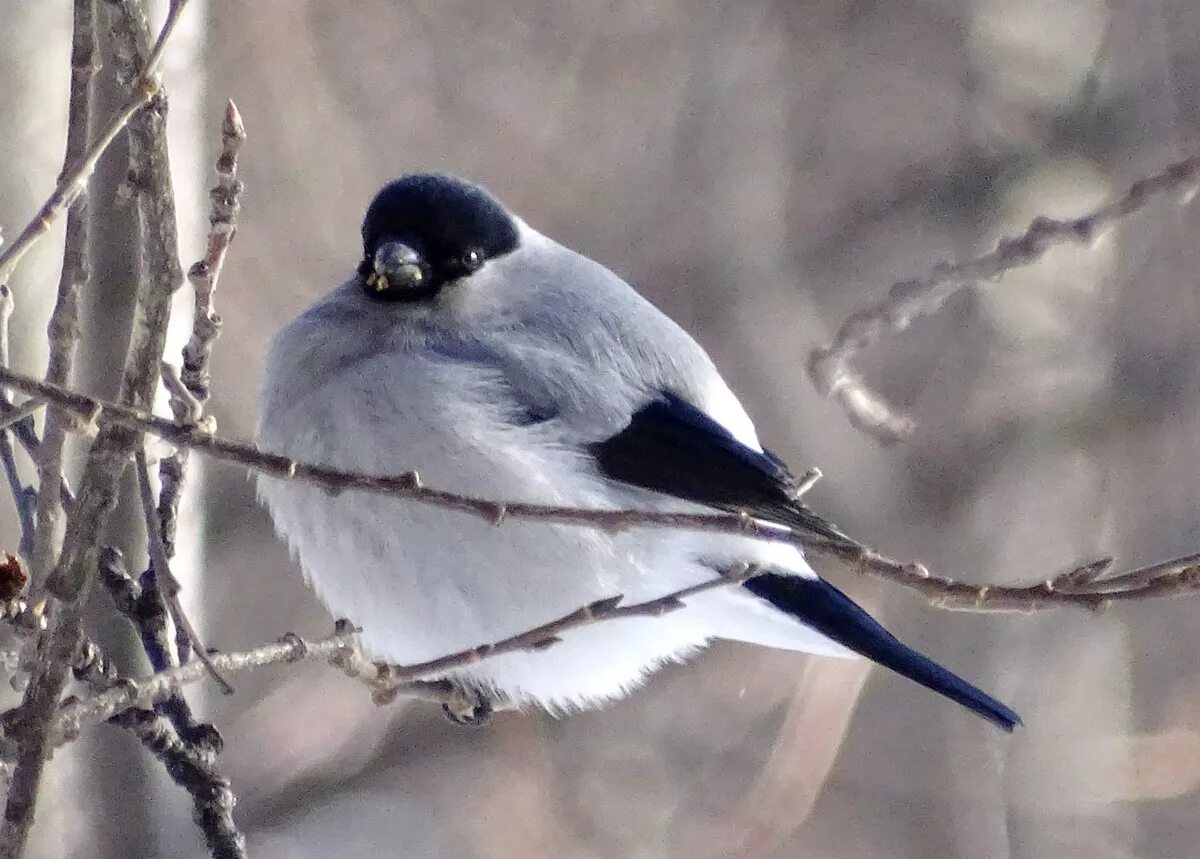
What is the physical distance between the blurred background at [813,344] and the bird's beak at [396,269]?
65.9 inches

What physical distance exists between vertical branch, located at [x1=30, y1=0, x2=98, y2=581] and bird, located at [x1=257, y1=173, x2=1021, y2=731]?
0.47 meters

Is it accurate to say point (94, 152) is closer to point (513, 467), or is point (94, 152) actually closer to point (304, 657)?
point (304, 657)

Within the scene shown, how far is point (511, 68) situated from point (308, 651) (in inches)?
122

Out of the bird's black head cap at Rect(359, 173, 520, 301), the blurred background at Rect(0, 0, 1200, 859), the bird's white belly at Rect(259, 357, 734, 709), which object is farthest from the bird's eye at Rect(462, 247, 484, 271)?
the blurred background at Rect(0, 0, 1200, 859)

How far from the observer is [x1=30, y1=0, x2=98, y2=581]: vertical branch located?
0.98 m

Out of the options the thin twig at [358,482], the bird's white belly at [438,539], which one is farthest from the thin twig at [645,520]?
the bird's white belly at [438,539]

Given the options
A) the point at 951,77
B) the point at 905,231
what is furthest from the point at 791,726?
the point at 951,77

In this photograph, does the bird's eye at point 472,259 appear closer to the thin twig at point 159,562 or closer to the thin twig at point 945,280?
the thin twig at point 945,280

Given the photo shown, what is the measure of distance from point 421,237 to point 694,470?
1.48 ft

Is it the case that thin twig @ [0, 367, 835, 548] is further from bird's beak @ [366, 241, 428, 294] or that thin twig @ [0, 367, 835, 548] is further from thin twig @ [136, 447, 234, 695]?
bird's beak @ [366, 241, 428, 294]

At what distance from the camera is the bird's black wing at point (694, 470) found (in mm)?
1630

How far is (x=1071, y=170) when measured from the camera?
3.82 m

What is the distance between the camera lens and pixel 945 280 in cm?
154

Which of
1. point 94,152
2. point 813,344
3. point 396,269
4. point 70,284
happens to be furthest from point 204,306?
point 813,344
